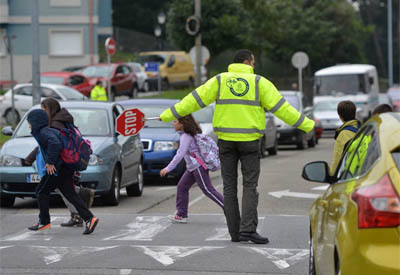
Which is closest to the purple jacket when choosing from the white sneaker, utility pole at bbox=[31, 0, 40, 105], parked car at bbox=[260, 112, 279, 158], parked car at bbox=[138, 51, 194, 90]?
the white sneaker

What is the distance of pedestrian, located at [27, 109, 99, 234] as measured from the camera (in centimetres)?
1093

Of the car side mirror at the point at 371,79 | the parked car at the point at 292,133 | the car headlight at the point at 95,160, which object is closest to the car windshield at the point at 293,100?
the parked car at the point at 292,133

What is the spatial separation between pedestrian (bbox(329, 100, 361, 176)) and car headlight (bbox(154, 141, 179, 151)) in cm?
768

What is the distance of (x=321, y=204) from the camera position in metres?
6.43

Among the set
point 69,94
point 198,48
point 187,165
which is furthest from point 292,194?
point 198,48

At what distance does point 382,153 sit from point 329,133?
115 ft

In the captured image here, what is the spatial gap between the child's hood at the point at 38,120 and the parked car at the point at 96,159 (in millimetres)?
2774

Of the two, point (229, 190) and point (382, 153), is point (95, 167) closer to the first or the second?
point (229, 190)

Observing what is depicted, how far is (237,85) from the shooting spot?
392 inches

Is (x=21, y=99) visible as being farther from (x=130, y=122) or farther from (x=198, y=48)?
(x=130, y=122)

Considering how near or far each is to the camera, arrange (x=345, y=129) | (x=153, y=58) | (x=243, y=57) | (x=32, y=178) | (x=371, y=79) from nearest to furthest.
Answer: (x=243, y=57) < (x=345, y=129) < (x=32, y=178) < (x=371, y=79) < (x=153, y=58)

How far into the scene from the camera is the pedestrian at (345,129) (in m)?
10.3

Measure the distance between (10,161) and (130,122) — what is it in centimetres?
330

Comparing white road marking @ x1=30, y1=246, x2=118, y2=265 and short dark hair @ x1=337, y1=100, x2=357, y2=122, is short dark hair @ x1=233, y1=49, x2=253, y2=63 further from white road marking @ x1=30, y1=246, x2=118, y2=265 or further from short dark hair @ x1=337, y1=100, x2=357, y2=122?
white road marking @ x1=30, y1=246, x2=118, y2=265
